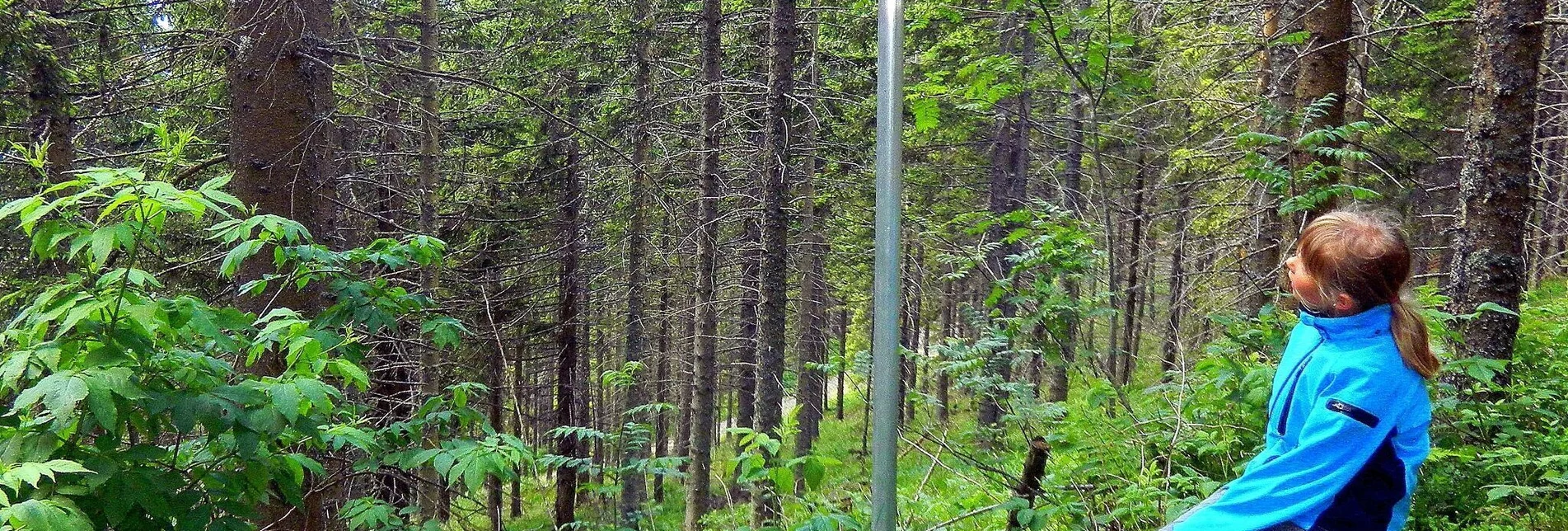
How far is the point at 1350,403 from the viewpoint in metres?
1.92

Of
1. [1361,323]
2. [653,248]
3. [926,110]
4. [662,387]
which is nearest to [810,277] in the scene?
[662,387]

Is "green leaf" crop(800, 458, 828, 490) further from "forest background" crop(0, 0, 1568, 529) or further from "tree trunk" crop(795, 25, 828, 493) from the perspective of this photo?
"tree trunk" crop(795, 25, 828, 493)

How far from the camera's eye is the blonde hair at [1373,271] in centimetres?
197

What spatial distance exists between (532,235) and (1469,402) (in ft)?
38.9

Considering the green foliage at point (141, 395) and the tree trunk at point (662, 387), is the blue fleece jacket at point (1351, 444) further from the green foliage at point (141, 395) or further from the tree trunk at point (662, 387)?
the tree trunk at point (662, 387)

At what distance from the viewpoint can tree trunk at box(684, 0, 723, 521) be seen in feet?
35.0

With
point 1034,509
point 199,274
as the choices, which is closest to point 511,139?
point 199,274

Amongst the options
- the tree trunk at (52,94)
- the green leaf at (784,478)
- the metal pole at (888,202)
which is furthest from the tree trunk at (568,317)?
the metal pole at (888,202)

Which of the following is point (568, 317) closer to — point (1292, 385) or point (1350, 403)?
point (1292, 385)

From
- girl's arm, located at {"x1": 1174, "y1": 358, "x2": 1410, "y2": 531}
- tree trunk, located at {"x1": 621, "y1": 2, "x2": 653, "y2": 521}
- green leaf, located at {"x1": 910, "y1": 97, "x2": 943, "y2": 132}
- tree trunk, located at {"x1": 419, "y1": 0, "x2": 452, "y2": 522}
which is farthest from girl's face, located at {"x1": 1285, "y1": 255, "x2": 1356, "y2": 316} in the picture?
tree trunk, located at {"x1": 419, "y1": 0, "x2": 452, "y2": 522}

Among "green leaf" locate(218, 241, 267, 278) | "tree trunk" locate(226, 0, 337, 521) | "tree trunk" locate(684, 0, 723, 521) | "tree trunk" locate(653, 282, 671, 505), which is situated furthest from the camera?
"tree trunk" locate(653, 282, 671, 505)

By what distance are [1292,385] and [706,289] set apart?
9248 millimetres

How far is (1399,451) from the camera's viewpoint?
6.42 ft

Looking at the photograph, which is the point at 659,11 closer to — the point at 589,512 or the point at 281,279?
the point at 281,279
